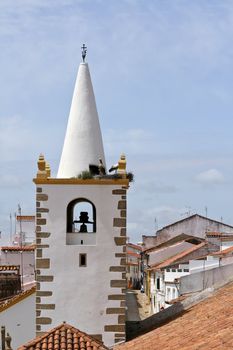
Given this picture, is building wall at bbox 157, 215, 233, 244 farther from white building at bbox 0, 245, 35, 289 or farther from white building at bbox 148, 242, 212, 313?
white building at bbox 0, 245, 35, 289

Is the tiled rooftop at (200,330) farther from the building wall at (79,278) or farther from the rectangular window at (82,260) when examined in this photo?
the rectangular window at (82,260)

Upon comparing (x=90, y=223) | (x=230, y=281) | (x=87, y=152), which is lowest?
(x=230, y=281)

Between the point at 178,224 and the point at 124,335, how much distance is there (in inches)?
1530

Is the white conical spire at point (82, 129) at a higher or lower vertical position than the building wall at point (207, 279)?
higher

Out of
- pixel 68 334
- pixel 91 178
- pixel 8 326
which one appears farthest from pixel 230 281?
pixel 8 326

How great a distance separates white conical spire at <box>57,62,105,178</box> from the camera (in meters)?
19.1

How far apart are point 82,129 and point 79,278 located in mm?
3514

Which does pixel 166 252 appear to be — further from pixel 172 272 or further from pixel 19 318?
pixel 19 318

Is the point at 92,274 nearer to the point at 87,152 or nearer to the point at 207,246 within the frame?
the point at 87,152

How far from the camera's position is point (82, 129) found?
19141 millimetres

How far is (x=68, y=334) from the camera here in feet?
50.4

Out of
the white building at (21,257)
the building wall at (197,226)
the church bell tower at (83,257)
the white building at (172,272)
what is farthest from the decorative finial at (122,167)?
the building wall at (197,226)

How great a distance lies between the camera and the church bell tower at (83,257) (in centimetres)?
1839

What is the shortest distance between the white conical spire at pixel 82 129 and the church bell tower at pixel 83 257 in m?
0.55
